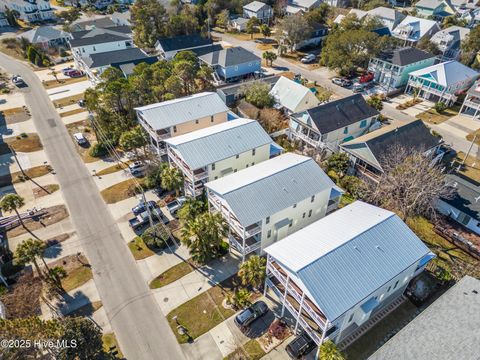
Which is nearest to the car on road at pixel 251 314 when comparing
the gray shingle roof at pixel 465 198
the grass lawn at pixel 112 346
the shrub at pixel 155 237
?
the grass lawn at pixel 112 346

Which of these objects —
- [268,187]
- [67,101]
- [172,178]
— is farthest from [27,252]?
[67,101]

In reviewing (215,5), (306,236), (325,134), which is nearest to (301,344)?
(306,236)

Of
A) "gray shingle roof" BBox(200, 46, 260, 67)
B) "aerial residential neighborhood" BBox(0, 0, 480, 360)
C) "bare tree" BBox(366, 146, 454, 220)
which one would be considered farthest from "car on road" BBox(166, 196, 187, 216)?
"gray shingle roof" BBox(200, 46, 260, 67)

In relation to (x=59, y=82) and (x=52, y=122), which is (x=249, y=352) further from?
(x=59, y=82)

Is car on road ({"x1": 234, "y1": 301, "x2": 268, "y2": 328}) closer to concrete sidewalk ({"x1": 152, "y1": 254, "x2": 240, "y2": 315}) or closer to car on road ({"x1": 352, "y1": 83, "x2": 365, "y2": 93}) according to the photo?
concrete sidewalk ({"x1": 152, "y1": 254, "x2": 240, "y2": 315})

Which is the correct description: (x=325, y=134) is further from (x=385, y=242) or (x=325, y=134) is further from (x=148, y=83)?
(x=148, y=83)

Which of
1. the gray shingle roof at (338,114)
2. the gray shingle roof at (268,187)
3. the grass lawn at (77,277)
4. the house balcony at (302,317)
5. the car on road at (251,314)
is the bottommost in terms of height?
the grass lawn at (77,277)

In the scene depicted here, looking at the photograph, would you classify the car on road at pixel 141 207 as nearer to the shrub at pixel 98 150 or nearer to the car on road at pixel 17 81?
the shrub at pixel 98 150
